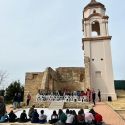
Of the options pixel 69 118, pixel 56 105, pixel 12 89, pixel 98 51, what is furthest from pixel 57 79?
pixel 69 118

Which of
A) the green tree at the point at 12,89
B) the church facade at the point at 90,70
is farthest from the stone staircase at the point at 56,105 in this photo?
the green tree at the point at 12,89

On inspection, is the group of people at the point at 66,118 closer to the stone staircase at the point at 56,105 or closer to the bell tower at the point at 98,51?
the stone staircase at the point at 56,105

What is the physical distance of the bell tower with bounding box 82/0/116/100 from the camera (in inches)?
1152

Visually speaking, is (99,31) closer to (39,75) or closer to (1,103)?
(39,75)

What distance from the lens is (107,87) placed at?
29.3 meters

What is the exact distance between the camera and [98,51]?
30797mm

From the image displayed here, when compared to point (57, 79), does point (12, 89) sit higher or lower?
lower

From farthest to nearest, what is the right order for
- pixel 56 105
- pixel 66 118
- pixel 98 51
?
1. pixel 98 51
2. pixel 56 105
3. pixel 66 118

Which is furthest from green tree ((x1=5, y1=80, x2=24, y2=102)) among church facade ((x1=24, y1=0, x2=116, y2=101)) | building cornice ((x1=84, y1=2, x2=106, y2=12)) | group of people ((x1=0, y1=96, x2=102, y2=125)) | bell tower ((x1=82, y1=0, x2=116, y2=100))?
group of people ((x1=0, y1=96, x2=102, y2=125))

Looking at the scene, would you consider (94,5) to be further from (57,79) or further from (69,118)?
(69,118)

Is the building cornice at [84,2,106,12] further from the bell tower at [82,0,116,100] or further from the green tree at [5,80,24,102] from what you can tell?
the green tree at [5,80,24,102]

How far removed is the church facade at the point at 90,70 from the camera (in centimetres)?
2934

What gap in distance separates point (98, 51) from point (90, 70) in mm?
2819

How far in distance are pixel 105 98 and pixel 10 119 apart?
56.8 feet
